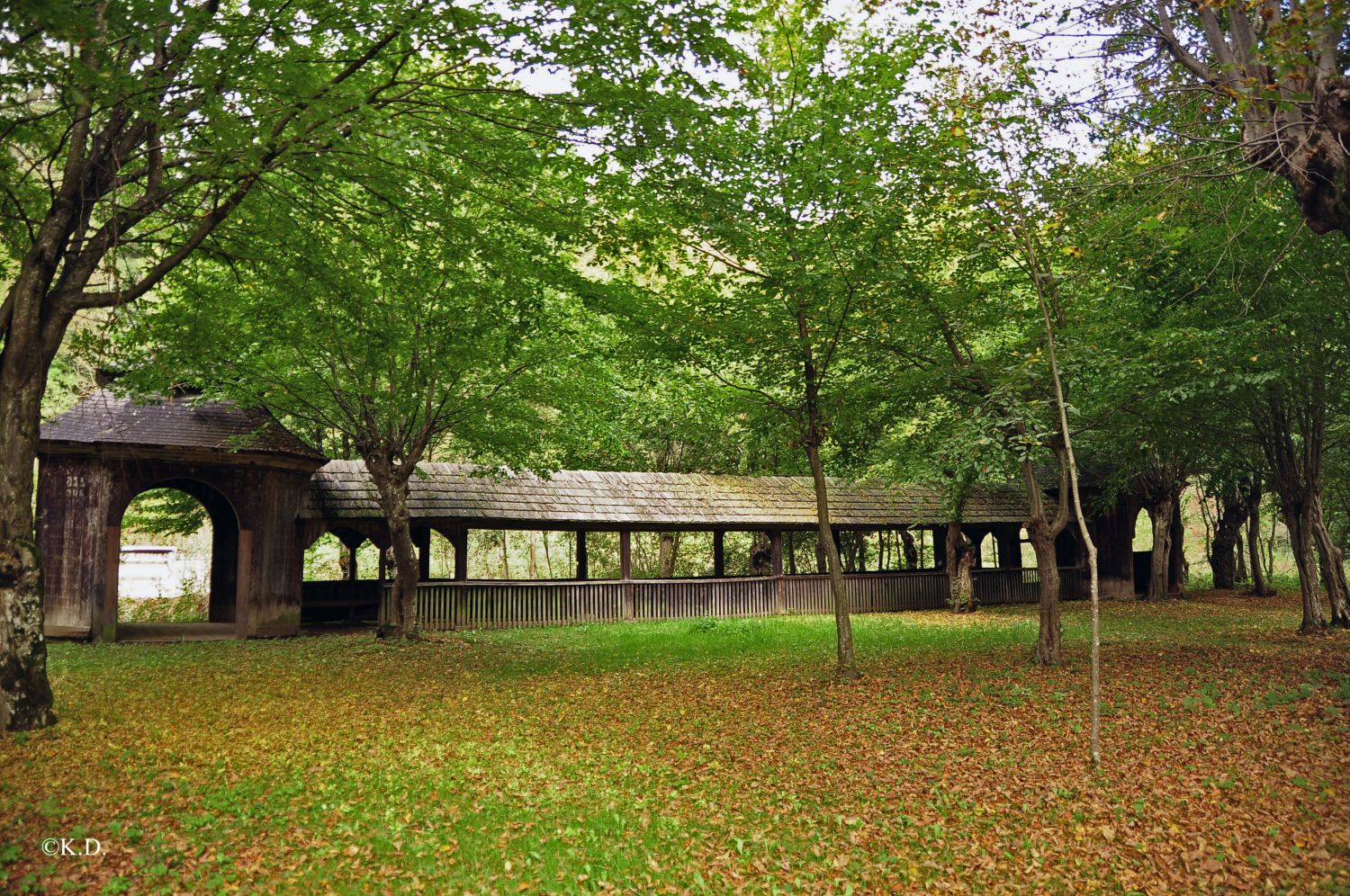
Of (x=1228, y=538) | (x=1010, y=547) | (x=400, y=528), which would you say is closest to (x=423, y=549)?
(x=400, y=528)

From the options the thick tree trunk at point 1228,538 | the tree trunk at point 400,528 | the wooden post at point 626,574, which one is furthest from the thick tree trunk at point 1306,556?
the tree trunk at point 400,528

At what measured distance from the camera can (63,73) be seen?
6.45m

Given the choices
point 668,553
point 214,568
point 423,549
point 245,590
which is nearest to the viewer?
point 245,590

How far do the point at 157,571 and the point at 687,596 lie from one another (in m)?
18.5

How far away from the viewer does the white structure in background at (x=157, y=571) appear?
25.6 metres

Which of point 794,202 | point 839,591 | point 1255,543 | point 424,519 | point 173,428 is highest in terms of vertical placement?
point 794,202

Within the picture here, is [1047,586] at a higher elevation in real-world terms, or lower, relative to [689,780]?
higher

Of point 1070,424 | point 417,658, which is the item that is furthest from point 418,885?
point 1070,424

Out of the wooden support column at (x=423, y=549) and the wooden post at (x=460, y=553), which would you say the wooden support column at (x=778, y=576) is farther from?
the wooden support column at (x=423, y=549)

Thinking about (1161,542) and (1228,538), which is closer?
(1161,542)

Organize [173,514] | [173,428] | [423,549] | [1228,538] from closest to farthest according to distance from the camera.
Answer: [173,428], [423,549], [173,514], [1228,538]

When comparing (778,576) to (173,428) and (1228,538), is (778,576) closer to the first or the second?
(173,428)

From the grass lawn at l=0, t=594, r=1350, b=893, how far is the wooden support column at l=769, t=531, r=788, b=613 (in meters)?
9.63

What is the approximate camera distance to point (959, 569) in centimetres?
2291
